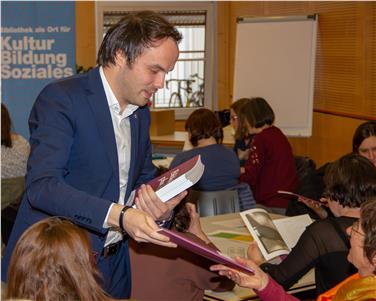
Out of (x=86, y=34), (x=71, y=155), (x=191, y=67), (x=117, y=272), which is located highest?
(x=86, y=34)

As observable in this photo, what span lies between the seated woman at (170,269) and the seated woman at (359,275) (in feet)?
1.08

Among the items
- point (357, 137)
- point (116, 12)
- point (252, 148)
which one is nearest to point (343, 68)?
point (252, 148)

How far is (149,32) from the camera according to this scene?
6.54ft

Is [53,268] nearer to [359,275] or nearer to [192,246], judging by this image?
[192,246]

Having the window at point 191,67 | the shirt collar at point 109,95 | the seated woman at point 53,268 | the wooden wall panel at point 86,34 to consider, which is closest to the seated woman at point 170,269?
the shirt collar at point 109,95

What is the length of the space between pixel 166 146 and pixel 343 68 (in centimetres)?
197

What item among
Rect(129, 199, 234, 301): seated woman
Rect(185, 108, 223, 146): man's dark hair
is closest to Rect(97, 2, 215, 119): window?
Rect(185, 108, 223, 146): man's dark hair

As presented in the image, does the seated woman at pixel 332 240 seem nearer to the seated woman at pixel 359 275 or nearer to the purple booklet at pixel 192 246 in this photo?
the seated woman at pixel 359 275

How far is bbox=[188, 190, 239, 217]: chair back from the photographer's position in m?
4.29

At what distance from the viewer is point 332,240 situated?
267 centimetres

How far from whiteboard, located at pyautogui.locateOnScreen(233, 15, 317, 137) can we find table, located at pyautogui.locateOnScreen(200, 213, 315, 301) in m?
3.02

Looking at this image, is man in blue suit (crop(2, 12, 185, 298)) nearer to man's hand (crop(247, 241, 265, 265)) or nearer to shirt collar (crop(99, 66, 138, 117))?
shirt collar (crop(99, 66, 138, 117))

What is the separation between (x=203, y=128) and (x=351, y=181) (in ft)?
6.97

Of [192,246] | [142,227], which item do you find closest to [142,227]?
[142,227]
